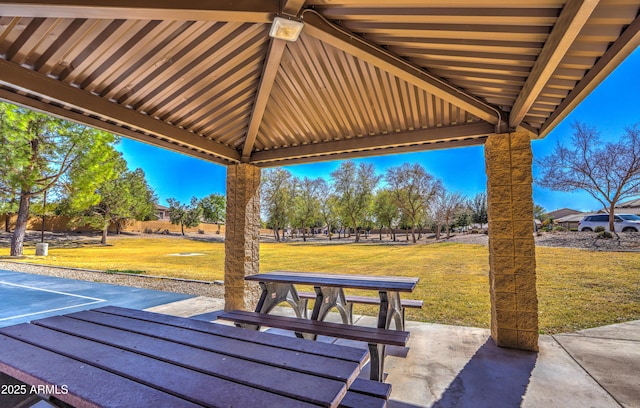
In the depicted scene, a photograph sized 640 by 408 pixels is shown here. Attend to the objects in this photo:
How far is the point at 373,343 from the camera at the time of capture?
239 centimetres

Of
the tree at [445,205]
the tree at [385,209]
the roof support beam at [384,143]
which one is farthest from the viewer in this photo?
the tree at [385,209]

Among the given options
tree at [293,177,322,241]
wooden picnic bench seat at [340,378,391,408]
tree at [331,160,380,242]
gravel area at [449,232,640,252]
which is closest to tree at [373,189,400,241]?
tree at [331,160,380,242]

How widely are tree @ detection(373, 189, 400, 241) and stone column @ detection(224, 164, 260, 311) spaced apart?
63.2ft

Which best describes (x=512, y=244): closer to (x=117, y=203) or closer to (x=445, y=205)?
(x=445, y=205)

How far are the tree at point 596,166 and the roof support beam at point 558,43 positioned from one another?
333 inches

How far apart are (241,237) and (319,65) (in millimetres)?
3039

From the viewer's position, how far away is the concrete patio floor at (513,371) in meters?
2.37

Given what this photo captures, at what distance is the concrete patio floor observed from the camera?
2.37m

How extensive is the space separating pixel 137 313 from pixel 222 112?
2.60 metres

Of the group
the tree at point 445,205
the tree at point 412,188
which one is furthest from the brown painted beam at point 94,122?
the tree at point 445,205

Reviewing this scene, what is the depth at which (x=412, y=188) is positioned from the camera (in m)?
21.8

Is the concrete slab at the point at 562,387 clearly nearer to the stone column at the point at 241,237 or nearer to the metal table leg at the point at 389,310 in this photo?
the metal table leg at the point at 389,310

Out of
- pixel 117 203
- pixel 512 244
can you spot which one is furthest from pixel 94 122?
pixel 117 203

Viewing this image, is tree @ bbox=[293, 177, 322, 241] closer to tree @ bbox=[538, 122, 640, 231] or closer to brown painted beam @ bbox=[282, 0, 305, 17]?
tree @ bbox=[538, 122, 640, 231]
